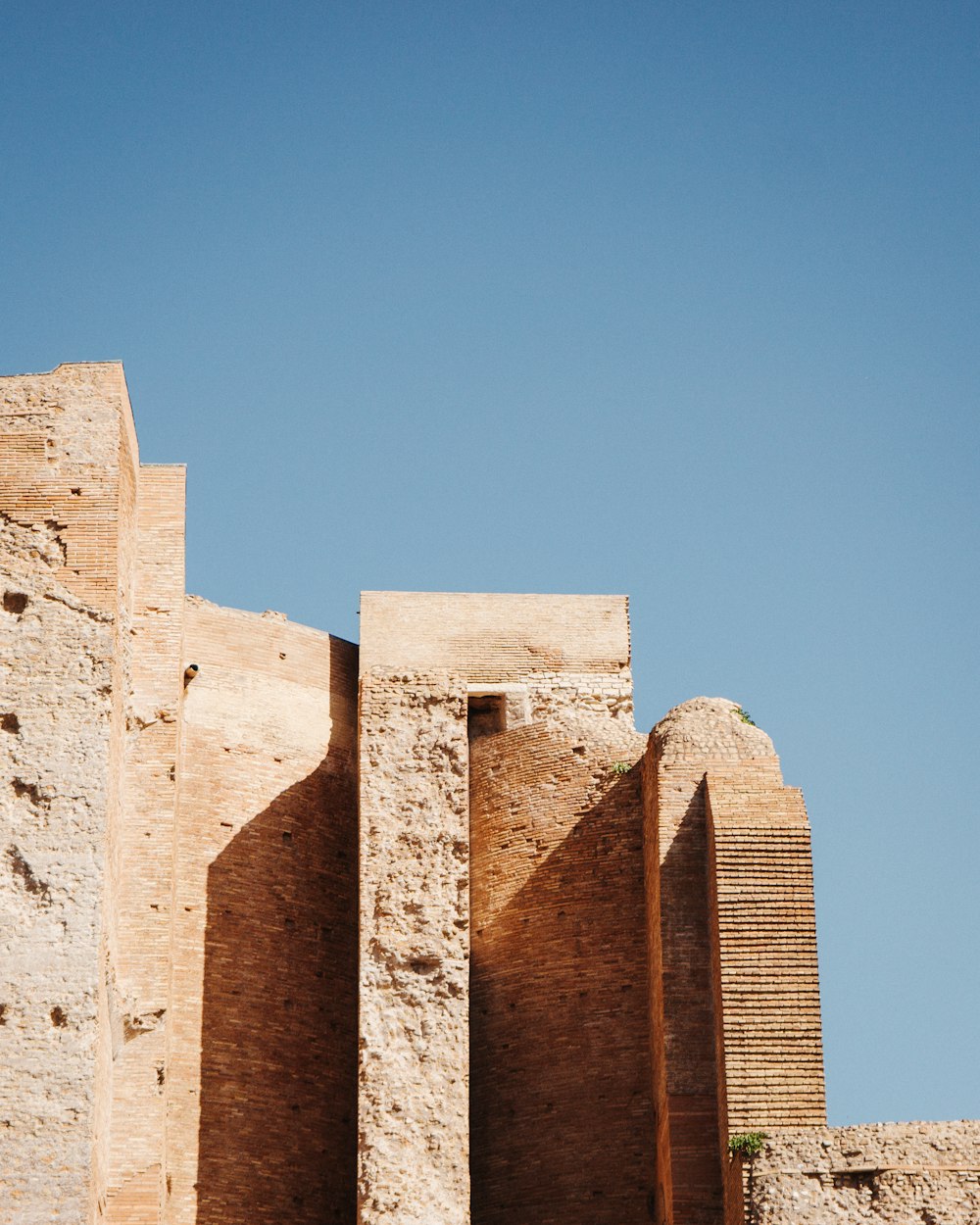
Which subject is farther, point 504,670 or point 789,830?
A: point 504,670

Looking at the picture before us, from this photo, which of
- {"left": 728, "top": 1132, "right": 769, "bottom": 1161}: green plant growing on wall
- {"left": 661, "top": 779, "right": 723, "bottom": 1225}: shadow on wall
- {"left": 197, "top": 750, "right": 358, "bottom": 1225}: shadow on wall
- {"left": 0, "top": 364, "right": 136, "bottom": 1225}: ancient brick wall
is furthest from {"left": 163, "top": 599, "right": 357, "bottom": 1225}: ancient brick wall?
{"left": 728, "top": 1132, "right": 769, "bottom": 1161}: green plant growing on wall

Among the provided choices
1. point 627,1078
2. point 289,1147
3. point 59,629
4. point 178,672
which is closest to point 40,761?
point 59,629

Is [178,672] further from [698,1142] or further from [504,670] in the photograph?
[698,1142]

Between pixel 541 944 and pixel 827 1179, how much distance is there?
4.07m

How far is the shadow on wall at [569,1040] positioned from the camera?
18062 mm

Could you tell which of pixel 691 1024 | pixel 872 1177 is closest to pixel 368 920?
pixel 691 1024

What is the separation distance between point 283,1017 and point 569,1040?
2274 mm

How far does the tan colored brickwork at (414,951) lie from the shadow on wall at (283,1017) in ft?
4.82

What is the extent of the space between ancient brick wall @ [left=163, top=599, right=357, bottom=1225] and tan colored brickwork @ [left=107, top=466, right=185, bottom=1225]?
1.30 feet

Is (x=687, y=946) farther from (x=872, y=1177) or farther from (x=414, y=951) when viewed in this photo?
(x=872, y=1177)

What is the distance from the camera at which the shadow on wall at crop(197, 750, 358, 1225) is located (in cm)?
1817

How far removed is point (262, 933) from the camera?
19.0 m

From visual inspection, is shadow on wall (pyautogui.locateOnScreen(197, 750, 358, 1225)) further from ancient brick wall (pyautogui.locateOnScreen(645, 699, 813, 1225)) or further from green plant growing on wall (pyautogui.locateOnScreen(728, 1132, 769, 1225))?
green plant growing on wall (pyautogui.locateOnScreen(728, 1132, 769, 1225))

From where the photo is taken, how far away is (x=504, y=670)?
68.1 feet
